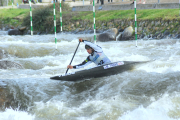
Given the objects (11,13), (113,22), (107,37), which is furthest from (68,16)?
(11,13)

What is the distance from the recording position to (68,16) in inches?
829

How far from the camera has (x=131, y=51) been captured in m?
11.0

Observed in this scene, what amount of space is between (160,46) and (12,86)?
748 cm

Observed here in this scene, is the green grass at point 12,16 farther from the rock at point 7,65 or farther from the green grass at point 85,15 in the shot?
the rock at point 7,65

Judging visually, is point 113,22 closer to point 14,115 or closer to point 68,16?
point 68,16

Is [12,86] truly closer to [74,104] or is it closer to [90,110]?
[74,104]

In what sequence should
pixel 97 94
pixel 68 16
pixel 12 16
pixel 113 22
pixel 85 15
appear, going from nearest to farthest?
pixel 97 94, pixel 113 22, pixel 85 15, pixel 68 16, pixel 12 16

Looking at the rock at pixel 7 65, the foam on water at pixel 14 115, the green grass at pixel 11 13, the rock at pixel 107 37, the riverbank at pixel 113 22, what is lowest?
the foam on water at pixel 14 115

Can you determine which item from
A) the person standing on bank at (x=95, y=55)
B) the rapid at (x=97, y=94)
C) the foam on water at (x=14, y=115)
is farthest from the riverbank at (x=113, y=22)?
the foam on water at (x=14, y=115)

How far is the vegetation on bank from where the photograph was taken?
15591 millimetres

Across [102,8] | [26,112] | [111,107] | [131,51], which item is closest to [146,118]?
[111,107]

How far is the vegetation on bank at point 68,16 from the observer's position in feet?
51.2

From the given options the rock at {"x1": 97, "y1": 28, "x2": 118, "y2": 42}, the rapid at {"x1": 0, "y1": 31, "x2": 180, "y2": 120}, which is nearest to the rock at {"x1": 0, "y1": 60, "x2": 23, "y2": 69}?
the rapid at {"x1": 0, "y1": 31, "x2": 180, "y2": 120}

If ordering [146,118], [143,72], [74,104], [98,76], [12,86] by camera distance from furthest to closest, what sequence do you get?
1. [143,72]
2. [98,76]
3. [12,86]
4. [74,104]
5. [146,118]
